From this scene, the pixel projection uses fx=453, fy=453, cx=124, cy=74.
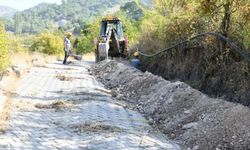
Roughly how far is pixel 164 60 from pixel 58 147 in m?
9.98

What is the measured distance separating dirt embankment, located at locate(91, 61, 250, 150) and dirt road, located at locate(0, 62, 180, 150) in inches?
15.0

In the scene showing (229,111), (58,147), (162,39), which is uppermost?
(162,39)

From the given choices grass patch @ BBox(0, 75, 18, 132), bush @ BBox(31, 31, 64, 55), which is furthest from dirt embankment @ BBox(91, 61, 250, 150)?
bush @ BBox(31, 31, 64, 55)

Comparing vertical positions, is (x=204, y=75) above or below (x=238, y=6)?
below

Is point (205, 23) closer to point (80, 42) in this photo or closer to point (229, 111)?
point (229, 111)

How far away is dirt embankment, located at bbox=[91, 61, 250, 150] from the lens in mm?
7383

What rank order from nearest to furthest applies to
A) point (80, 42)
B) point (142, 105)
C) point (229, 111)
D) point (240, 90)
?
point (229, 111)
point (240, 90)
point (142, 105)
point (80, 42)

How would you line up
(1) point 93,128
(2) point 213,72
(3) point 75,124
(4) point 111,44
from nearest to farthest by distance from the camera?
(1) point 93,128 → (3) point 75,124 → (2) point 213,72 → (4) point 111,44

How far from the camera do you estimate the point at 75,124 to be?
8867 mm

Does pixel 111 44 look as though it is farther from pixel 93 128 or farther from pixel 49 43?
pixel 49 43

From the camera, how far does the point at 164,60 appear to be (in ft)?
54.7

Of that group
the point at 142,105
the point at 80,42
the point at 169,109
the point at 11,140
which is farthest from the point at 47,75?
the point at 80,42

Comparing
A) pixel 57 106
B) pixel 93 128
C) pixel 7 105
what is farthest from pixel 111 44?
pixel 93 128

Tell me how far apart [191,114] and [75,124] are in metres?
2.32
